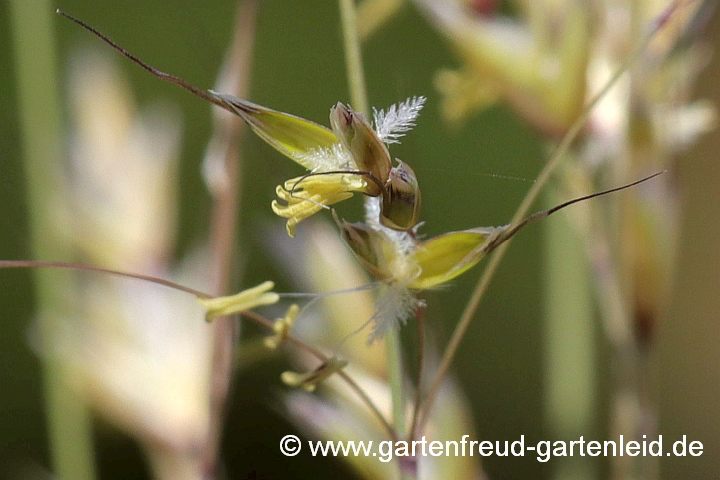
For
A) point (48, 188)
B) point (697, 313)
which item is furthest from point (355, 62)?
point (697, 313)

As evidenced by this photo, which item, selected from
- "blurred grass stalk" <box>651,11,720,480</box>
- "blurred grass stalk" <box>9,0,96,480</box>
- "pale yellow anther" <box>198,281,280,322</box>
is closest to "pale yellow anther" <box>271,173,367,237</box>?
"pale yellow anther" <box>198,281,280,322</box>

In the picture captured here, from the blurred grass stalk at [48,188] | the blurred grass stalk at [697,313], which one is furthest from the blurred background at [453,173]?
the blurred grass stalk at [697,313]

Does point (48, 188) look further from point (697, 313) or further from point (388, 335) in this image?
point (697, 313)

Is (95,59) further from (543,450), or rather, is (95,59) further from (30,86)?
(543,450)

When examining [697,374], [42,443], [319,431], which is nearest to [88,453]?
[319,431]

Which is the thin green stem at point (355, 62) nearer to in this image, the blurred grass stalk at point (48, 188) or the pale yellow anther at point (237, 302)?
the pale yellow anther at point (237, 302)

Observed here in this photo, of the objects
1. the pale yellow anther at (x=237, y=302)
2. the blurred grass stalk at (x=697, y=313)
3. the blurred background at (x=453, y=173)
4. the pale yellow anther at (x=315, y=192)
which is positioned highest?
the blurred grass stalk at (x=697, y=313)
